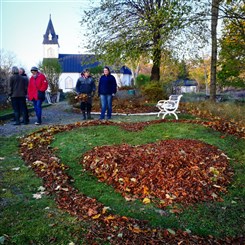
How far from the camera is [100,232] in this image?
11.0 ft

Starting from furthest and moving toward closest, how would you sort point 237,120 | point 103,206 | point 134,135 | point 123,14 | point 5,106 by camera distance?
point 123,14 < point 5,106 < point 237,120 < point 134,135 < point 103,206

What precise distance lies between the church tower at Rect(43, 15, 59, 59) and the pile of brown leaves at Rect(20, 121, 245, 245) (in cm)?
6928

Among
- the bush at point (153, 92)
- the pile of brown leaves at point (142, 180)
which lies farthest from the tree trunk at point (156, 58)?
the pile of brown leaves at point (142, 180)

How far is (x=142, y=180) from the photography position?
4816mm

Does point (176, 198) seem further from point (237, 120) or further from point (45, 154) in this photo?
point (237, 120)

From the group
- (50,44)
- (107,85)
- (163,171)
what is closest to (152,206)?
(163,171)

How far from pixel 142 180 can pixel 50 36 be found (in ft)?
243

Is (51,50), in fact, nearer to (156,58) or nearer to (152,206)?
(156,58)

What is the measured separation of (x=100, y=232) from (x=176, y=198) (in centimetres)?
149

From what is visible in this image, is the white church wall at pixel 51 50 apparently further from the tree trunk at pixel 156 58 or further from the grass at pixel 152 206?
the grass at pixel 152 206

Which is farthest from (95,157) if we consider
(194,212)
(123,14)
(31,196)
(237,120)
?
(123,14)

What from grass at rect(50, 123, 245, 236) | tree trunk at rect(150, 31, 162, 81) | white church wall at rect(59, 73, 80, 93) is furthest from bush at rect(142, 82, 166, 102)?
white church wall at rect(59, 73, 80, 93)

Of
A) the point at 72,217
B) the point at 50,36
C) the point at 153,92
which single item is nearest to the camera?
the point at 72,217

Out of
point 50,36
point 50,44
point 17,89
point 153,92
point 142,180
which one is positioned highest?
point 50,36
